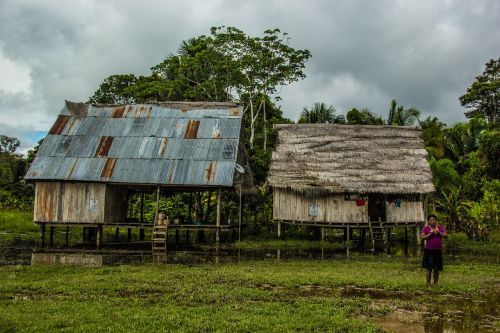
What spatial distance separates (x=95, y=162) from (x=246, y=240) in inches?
327

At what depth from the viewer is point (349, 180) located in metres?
25.2

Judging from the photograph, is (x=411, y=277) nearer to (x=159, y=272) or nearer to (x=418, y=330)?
(x=418, y=330)

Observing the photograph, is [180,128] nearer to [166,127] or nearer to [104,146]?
[166,127]

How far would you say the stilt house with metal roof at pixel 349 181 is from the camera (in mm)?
25109

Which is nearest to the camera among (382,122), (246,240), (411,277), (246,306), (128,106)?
(246,306)

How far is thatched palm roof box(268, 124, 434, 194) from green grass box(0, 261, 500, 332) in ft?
28.3

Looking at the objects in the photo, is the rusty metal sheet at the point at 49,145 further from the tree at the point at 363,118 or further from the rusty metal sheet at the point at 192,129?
the tree at the point at 363,118

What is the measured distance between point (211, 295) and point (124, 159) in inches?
593

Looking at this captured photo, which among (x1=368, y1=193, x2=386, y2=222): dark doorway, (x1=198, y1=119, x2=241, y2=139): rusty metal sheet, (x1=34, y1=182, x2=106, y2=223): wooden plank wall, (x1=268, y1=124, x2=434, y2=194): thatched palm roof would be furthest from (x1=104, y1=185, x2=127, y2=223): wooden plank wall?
(x1=368, y1=193, x2=386, y2=222): dark doorway

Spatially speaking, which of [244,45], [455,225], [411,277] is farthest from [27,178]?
[455,225]

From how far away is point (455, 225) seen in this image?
28.4 meters

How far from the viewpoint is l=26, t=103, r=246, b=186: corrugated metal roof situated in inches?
933

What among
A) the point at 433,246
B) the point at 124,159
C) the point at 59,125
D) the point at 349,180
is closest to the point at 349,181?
the point at 349,180

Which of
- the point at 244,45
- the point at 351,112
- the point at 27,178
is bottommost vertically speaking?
the point at 27,178
